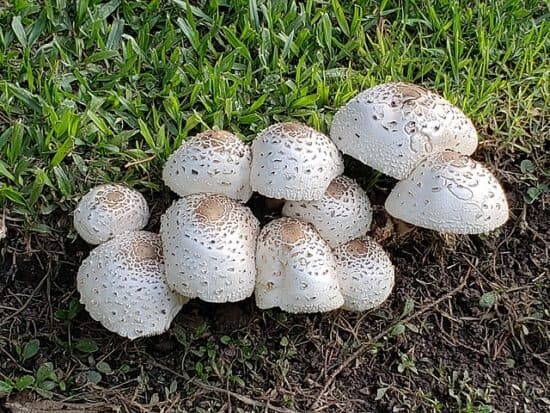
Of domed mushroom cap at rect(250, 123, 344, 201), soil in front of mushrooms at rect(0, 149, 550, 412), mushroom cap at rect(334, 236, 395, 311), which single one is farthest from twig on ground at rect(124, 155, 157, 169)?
mushroom cap at rect(334, 236, 395, 311)

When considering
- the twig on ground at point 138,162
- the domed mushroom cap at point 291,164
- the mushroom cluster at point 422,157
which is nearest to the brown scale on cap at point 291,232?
the domed mushroom cap at point 291,164

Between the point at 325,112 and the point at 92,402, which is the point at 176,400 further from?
the point at 325,112

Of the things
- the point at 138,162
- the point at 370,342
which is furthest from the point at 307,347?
the point at 138,162

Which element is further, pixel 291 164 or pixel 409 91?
pixel 409 91

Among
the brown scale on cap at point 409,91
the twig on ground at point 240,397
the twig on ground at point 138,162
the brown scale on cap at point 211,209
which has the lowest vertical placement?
the twig on ground at point 240,397

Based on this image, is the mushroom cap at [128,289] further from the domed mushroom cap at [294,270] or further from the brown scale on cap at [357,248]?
the brown scale on cap at [357,248]

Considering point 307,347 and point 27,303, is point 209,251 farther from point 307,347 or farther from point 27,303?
point 27,303

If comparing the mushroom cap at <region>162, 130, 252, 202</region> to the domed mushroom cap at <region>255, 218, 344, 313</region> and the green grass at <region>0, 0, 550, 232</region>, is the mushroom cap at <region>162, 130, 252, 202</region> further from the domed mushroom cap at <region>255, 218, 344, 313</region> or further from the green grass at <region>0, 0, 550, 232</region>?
the green grass at <region>0, 0, 550, 232</region>
